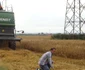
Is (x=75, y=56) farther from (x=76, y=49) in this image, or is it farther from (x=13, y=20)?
(x=13, y=20)

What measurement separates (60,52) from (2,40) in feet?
18.7

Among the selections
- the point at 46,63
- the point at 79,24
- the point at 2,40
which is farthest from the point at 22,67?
the point at 79,24

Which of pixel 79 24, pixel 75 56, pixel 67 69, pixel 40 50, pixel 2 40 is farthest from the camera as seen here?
pixel 79 24

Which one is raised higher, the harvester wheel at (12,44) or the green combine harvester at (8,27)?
the green combine harvester at (8,27)

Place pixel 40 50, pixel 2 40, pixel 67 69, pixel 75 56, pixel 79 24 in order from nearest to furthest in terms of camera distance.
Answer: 1. pixel 67 69
2. pixel 75 56
3. pixel 2 40
4. pixel 40 50
5. pixel 79 24

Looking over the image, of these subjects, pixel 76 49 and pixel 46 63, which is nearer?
pixel 46 63

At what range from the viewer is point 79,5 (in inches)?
2087

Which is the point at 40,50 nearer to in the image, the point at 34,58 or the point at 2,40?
the point at 2,40

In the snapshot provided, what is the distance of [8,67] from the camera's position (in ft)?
54.5

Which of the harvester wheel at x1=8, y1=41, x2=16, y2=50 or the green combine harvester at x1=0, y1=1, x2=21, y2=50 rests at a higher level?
the green combine harvester at x1=0, y1=1, x2=21, y2=50

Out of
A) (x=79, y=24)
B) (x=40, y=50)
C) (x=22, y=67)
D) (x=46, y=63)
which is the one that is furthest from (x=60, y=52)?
(x=79, y=24)

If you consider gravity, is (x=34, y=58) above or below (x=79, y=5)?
below

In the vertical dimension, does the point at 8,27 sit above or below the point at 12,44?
above

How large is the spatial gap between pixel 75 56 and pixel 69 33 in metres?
30.2
